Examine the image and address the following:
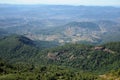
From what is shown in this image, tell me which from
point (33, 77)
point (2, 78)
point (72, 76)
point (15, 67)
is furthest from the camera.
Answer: point (15, 67)

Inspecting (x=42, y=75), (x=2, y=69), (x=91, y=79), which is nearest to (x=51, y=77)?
(x=42, y=75)

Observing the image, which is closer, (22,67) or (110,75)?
(110,75)

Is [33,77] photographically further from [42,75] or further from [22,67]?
[22,67]

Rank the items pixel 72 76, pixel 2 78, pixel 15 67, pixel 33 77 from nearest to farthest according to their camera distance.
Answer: pixel 2 78, pixel 33 77, pixel 72 76, pixel 15 67

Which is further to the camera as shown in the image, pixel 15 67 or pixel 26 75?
pixel 15 67

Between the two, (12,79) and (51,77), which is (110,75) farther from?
(12,79)

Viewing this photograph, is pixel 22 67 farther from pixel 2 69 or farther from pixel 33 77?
pixel 33 77

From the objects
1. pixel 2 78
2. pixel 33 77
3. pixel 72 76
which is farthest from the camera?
pixel 72 76

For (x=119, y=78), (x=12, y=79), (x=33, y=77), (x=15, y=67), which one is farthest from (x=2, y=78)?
(x=119, y=78)
